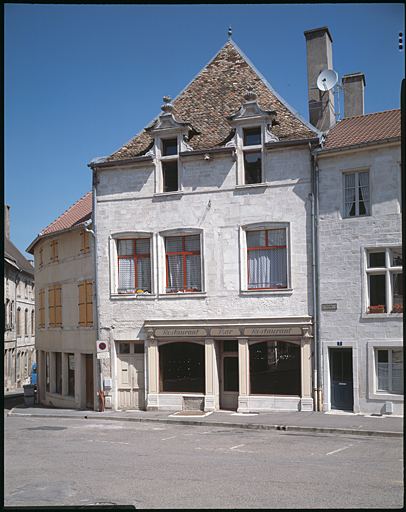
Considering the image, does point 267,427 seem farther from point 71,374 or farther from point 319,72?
point 319,72

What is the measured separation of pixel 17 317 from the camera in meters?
47.3

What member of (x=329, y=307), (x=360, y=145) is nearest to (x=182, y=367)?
(x=329, y=307)

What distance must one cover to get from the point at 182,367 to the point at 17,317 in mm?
28629

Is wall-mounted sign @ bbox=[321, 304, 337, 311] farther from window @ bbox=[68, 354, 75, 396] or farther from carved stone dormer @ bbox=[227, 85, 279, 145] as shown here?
window @ bbox=[68, 354, 75, 396]

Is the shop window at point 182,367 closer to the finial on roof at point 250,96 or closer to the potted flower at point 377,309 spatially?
the potted flower at point 377,309

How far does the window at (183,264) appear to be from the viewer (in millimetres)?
21953

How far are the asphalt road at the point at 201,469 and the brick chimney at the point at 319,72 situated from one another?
37.3 feet

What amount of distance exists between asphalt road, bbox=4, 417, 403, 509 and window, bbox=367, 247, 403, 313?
4794 millimetres

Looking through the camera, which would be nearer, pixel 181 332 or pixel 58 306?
pixel 181 332

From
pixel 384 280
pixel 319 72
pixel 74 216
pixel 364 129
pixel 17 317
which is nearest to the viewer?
pixel 384 280

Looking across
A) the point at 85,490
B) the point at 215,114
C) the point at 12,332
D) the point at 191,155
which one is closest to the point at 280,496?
the point at 85,490

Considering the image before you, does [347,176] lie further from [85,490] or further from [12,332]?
[12,332]

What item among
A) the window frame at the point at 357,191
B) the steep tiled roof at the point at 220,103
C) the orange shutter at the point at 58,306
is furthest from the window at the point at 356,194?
the orange shutter at the point at 58,306

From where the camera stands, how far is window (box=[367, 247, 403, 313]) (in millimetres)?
19250
